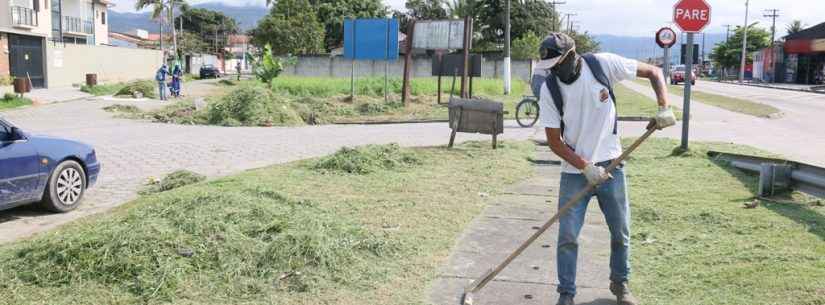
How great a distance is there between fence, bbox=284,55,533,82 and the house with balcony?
13.6m

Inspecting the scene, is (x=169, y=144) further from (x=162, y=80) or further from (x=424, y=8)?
(x=424, y=8)

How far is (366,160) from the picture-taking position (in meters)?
9.67

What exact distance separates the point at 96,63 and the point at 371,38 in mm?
25738

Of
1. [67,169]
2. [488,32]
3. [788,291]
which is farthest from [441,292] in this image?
[488,32]

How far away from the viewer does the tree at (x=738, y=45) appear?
84500mm

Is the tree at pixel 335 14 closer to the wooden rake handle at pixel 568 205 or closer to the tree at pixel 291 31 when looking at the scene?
the tree at pixel 291 31

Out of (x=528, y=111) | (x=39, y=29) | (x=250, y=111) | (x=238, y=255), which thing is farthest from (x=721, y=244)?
(x=39, y=29)

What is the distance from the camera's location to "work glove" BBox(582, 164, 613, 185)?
412 cm

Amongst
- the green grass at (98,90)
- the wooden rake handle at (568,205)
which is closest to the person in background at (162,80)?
the green grass at (98,90)

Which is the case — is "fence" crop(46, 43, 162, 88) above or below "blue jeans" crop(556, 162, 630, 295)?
above

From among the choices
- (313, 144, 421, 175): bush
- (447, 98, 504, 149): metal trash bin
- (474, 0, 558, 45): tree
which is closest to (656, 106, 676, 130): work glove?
(313, 144, 421, 175): bush

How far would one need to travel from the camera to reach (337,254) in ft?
17.1

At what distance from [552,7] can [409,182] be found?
64009 mm

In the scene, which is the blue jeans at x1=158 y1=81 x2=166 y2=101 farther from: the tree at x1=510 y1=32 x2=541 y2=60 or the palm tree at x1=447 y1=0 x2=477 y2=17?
the palm tree at x1=447 y1=0 x2=477 y2=17
